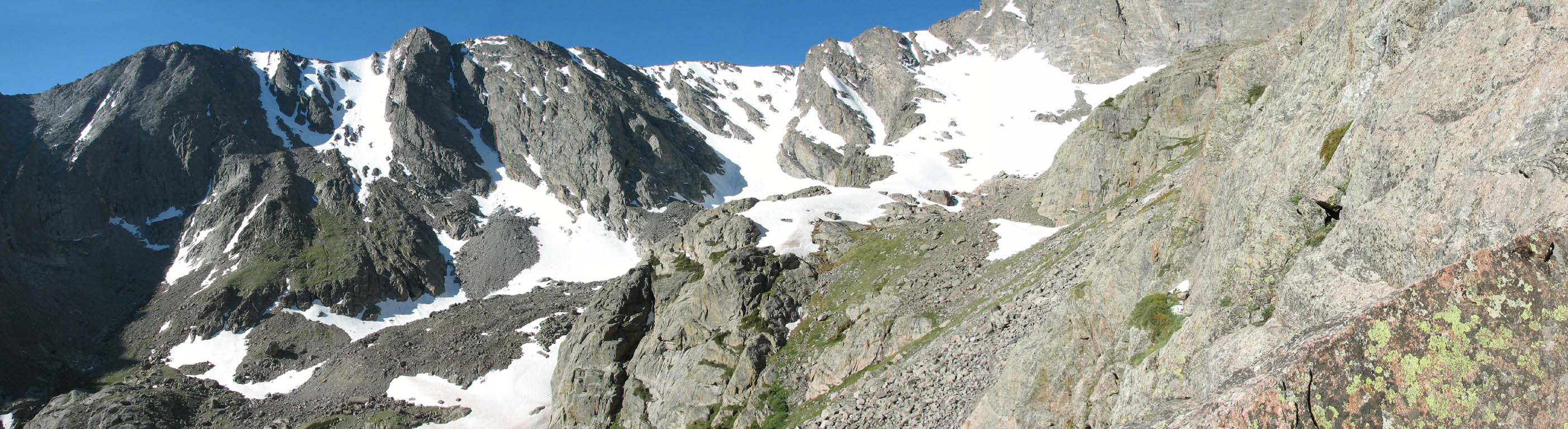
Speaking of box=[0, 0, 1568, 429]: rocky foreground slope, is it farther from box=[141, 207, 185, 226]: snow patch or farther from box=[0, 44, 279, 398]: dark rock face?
box=[141, 207, 185, 226]: snow patch

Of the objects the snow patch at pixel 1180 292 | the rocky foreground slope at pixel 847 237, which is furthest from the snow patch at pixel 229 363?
the snow patch at pixel 1180 292

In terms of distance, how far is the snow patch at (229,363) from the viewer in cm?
9869

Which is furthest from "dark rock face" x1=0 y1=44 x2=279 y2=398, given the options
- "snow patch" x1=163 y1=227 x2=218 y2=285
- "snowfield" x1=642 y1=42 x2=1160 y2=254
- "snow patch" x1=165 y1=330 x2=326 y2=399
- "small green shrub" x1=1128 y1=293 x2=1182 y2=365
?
"small green shrub" x1=1128 y1=293 x2=1182 y2=365

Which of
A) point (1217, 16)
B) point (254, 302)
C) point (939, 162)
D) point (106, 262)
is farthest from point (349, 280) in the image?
point (1217, 16)

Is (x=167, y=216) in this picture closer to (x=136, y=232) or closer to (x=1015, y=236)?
(x=136, y=232)

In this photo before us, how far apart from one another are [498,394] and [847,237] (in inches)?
2129

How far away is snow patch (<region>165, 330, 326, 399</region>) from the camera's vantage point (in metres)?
98.7

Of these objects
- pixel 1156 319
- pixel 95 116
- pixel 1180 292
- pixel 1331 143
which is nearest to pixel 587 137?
pixel 95 116

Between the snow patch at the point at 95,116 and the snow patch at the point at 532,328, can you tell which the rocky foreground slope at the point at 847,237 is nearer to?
the snow patch at the point at 532,328

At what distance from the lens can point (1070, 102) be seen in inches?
5896

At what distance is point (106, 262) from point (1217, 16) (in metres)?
223

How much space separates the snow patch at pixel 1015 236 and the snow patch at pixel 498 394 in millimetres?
58095

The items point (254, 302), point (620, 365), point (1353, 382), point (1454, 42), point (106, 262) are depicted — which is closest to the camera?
point (1353, 382)

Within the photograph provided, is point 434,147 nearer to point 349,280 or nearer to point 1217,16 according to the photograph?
point 349,280
